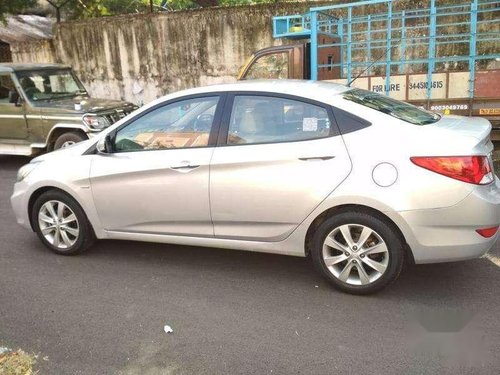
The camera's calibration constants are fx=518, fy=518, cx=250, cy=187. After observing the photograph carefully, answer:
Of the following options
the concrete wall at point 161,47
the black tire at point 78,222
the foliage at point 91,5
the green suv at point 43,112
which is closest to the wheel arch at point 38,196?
the black tire at point 78,222

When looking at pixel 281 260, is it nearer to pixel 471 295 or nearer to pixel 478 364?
pixel 471 295

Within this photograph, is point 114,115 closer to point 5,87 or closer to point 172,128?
point 5,87

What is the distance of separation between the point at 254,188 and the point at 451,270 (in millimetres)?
1778

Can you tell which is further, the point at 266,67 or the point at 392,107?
the point at 266,67

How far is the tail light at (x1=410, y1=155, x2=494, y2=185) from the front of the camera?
3.44m

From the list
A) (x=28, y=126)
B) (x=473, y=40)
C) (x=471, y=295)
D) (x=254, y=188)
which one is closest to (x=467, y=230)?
(x=471, y=295)

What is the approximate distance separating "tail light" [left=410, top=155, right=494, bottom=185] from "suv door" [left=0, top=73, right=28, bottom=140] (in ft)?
24.0

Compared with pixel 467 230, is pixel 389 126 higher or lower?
higher

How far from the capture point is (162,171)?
4.18m

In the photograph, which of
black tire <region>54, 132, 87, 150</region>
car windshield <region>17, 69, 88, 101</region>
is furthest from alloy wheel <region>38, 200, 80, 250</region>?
car windshield <region>17, 69, 88, 101</region>

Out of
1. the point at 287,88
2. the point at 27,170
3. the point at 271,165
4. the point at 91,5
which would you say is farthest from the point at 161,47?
the point at 271,165

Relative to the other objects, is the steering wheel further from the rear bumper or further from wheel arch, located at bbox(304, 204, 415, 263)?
the rear bumper

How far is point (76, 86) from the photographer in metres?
9.62

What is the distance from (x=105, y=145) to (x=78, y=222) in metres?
0.76
